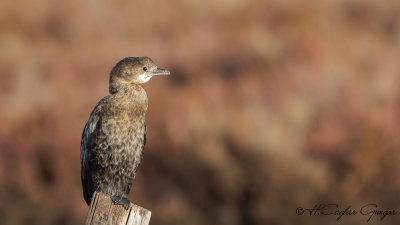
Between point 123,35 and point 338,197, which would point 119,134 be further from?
point 123,35

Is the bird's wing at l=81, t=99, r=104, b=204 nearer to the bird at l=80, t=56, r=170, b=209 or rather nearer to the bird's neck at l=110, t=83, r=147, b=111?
the bird at l=80, t=56, r=170, b=209

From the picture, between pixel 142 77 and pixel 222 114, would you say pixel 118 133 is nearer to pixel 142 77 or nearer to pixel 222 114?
pixel 142 77

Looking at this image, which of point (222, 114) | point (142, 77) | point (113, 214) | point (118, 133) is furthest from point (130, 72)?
point (222, 114)

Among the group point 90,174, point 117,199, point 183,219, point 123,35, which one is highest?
point 123,35

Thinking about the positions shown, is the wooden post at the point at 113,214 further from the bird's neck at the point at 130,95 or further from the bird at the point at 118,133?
the bird's neck at the point at 130,95

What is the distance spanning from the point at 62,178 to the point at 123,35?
4.34 metres

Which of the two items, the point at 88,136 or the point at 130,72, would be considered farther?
the point at 130,72

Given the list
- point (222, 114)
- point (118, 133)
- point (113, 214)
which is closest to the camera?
point (113, 214)

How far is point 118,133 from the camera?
5461 mm

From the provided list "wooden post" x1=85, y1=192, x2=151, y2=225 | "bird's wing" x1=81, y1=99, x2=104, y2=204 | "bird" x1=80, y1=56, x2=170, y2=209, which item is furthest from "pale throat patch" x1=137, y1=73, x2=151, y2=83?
"wooden post" x1=85, y1=192, x2=151, y2=225

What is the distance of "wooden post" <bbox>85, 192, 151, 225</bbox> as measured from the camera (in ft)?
13.3

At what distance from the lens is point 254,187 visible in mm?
8594

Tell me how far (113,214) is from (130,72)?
177 centimetres

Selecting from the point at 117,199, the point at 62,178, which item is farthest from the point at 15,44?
the point at 117,199
